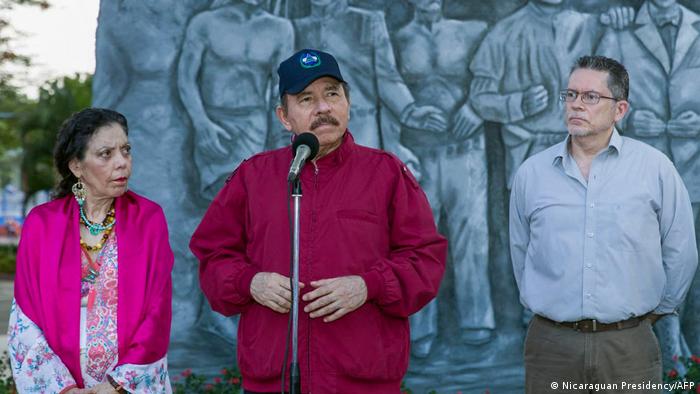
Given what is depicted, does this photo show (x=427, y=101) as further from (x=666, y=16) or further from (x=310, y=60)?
(x=310, y=60)

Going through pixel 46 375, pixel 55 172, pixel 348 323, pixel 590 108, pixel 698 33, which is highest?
pixel 698 33

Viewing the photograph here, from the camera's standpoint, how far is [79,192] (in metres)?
3.72

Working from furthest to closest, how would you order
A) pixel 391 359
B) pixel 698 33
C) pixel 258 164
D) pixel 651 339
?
pixel 698 33 → pixel 651 339 → pixel 258 164 → pixel 391 359

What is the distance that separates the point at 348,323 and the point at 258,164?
0.72 metres

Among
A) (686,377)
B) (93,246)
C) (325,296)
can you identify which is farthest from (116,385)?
(686,377)

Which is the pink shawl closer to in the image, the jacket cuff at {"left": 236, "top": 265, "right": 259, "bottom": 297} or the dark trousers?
the jacket cuff at {"left": 236, "top": 265, "right": 259, "bottom": 297}

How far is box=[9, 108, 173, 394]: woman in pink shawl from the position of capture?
3.50 m

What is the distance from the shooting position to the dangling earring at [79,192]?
3.71m

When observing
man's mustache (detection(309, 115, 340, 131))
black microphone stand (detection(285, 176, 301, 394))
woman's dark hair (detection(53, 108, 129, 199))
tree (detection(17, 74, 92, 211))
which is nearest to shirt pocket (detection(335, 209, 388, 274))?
man's mustache (detection(309, 115, 340, 131))

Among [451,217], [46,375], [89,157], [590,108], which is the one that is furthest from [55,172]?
[451,217]

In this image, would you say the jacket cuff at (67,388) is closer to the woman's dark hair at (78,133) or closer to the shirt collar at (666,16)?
the woman's dark hair at (78,133)

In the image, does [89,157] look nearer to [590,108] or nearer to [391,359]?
[391,359]

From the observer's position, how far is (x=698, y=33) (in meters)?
6.39

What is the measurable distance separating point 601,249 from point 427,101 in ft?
9.07
